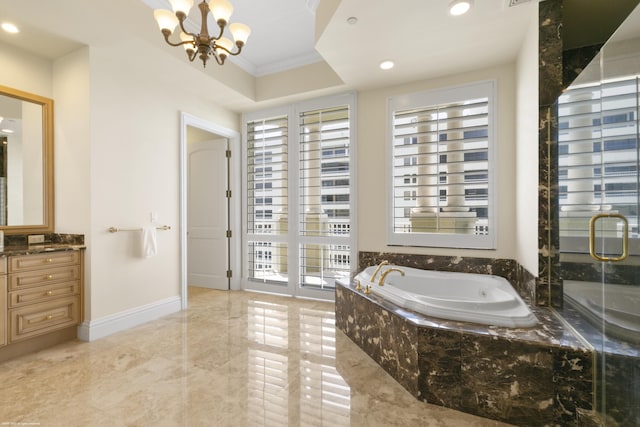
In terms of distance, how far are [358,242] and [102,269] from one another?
2.60 metres

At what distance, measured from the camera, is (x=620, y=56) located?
1372 millimetres

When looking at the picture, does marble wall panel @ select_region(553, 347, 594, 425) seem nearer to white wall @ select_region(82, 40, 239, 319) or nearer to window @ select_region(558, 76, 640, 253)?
window @ select_region(558, 76, 640, 253)

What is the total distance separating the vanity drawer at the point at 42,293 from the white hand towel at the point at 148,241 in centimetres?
58

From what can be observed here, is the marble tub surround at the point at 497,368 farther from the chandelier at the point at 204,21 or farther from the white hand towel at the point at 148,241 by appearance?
the white hand towel at the point at 148,241

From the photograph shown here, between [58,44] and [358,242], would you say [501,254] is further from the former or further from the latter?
[58,44]

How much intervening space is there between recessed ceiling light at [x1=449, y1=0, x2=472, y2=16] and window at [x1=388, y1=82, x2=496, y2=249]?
1.05 metres

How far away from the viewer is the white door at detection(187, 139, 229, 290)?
178 inches

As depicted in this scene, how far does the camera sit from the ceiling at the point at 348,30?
2.25m

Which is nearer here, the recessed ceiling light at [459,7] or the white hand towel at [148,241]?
the recessed ceiling light at [459,7]

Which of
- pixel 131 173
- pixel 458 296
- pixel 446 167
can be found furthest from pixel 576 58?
pixel 131 173

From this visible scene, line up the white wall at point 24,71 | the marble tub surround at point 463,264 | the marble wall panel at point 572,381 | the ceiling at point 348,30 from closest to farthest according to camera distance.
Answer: the marble wall panel at point 572,381, the ceiling at point 348,30, the white wall at point 24,71, the marble tub surround at point 463,264

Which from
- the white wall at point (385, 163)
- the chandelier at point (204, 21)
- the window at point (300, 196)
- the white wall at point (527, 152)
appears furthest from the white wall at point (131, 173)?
the white wall at point (527, 152)

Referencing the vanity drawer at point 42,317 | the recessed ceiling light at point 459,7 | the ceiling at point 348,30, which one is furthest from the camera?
the vanity drawer at point 42,317

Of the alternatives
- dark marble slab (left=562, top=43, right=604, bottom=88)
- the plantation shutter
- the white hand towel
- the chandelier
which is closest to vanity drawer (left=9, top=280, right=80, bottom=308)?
the white hand towel
